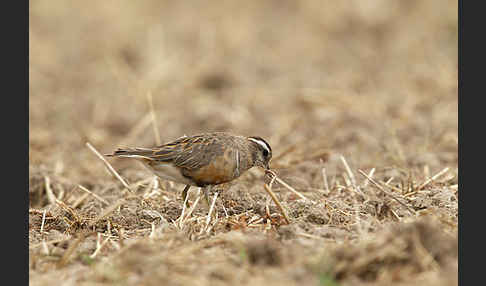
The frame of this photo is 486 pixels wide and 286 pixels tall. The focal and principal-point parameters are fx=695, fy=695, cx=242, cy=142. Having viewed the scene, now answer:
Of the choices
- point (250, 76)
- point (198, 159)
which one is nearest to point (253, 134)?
point (250, 76)

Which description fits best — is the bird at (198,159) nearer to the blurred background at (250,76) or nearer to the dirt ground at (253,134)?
the dirt ground at (253,134)

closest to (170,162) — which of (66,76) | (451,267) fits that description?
(451,267)

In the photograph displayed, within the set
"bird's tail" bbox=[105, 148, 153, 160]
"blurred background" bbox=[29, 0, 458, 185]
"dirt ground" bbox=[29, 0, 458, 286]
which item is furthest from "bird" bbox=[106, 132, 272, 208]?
"blurred background" bbox=[29, 0, 458, 185]

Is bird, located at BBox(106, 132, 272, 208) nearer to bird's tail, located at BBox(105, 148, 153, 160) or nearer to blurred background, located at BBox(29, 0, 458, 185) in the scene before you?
bird's tail, located at BBox(105, 148, 153, 160)

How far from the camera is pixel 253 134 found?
11969 mm

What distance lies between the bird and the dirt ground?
34cm

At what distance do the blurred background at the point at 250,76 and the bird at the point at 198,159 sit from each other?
7.08 ft

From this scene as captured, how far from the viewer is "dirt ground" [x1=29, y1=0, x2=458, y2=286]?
221 inches

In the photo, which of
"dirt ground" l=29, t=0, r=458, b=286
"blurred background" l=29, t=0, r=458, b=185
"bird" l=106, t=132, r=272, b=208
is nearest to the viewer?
"dirt ground" l=29, t=0, r=458, b=286

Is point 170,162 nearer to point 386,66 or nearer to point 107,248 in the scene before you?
point 107,248

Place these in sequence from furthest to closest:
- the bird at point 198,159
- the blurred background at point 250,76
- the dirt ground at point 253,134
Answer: the blurred background at point 250,76, the bird at point 198,159, the dirt ground at point 253,134

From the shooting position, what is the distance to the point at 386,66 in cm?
1555

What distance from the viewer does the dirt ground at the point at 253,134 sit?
221 inches

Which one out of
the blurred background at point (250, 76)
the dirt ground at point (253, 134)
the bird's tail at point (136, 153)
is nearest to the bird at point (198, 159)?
the bird's tail at point (136, 153)
